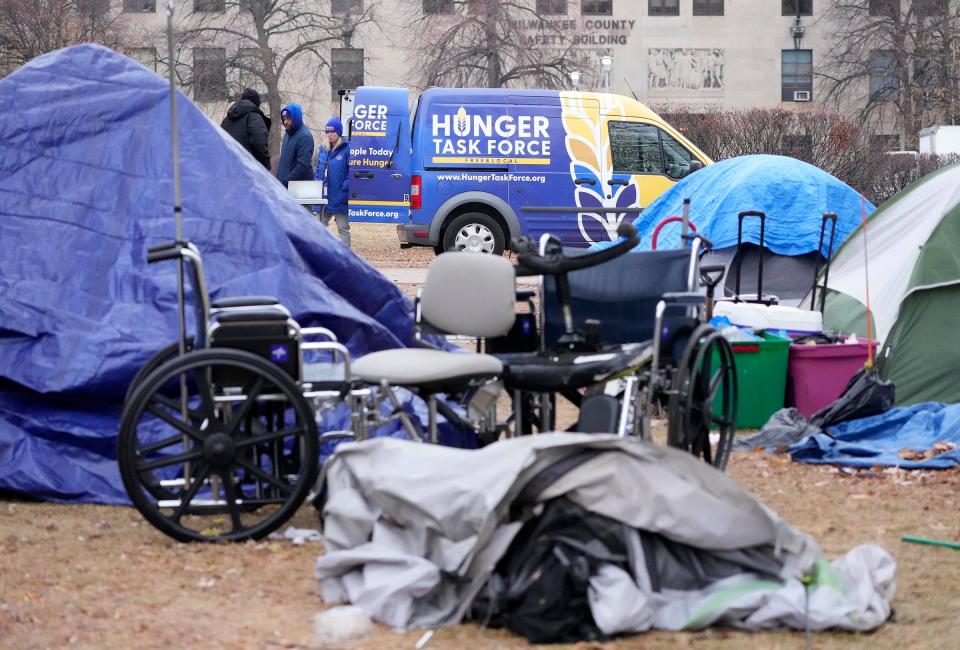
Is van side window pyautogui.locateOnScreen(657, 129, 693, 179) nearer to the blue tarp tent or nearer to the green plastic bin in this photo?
the blue tarp tent

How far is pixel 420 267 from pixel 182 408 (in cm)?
1337

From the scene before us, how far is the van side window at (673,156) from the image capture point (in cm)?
1731

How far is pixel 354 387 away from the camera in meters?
5.84

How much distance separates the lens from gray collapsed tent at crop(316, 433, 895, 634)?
448 cm

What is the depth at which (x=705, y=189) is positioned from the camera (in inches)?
443

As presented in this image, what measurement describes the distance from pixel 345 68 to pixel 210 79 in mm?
6114

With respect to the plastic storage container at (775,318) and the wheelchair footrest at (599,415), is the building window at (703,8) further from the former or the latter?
the wheelchair footrest at (599,415)

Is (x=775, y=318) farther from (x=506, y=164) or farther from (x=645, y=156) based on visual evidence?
(x=645, y=156)

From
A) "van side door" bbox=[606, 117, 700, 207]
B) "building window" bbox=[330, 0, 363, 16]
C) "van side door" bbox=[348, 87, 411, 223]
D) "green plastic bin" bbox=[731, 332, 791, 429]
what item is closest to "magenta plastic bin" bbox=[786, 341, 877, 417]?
"green plastic bin" bbox=[731, 332, 791, 429]

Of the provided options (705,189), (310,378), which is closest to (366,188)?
(705,189)

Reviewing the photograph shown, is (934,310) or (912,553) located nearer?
(912,553)

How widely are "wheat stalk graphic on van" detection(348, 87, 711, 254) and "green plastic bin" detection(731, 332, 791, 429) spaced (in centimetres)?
865

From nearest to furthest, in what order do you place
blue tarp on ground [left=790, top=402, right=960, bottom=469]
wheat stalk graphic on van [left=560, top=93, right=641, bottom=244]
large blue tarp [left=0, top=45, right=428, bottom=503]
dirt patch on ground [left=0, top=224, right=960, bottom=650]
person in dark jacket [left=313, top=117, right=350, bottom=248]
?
1. dirt patch on ground [left=0, top=224, right=960, bottom=650]
2. large blue tarp [left=0, top=45, right=428, bottom=503]
3. blue tarp on ground [left=790, top=402, right=960, bottom=469]
4. person in dark jacket [left=313, top=117, right=350, bottom=248]
5. wheat stalk graphic on van [left=560, top=93, right=641, bottom=244]

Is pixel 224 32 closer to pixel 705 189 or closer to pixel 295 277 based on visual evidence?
pixel 705 189
